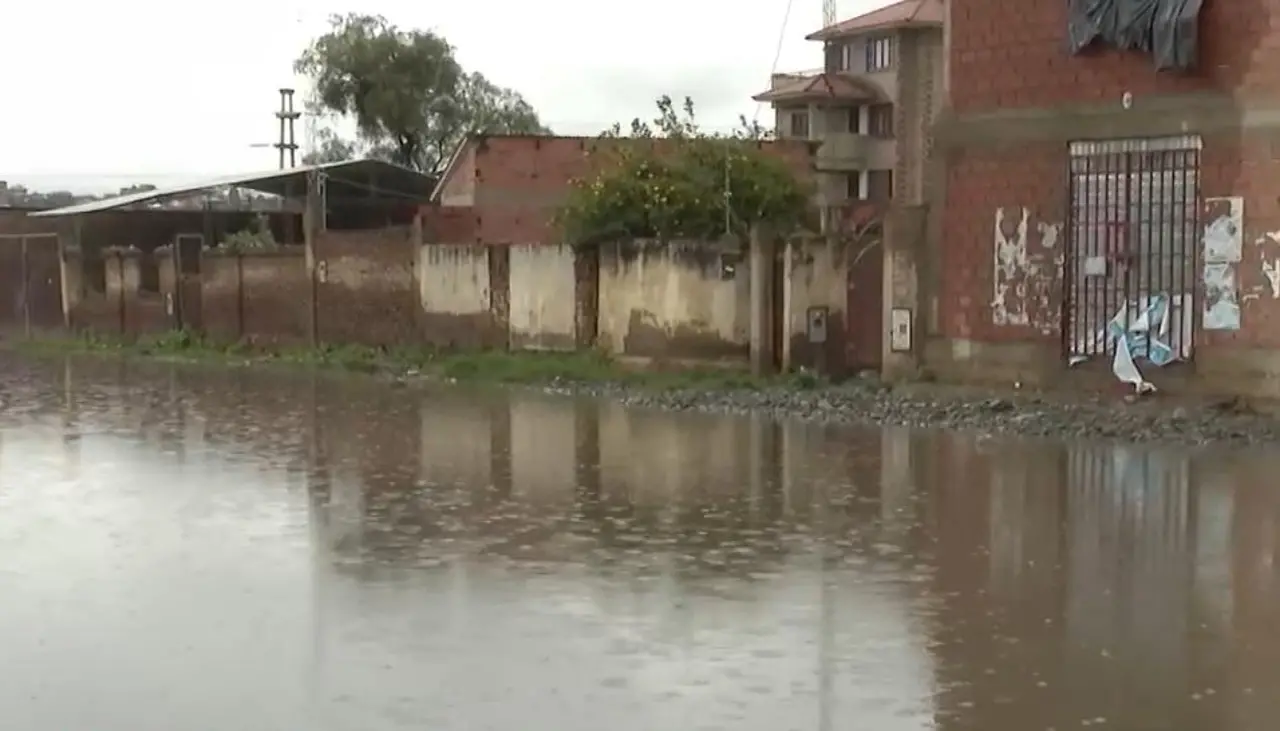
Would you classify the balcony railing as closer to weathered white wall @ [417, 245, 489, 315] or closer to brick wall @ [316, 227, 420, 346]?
brick wall @ [316, 227, 420, 346]

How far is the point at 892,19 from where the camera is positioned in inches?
2687

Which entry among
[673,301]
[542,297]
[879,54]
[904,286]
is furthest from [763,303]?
[879,54]

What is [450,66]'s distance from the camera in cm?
6406

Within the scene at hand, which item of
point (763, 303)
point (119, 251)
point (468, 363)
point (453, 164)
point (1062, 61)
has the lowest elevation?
point (468, 363)

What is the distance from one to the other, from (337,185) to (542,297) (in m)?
19.9

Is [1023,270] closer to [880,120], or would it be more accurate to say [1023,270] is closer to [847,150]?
[847,150]

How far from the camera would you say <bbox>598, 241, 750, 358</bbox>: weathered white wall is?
81.4ft

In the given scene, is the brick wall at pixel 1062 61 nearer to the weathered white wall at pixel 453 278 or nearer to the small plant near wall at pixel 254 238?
the weathered white wall at pixel 453 278

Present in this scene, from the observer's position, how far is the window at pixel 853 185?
69.4 metres

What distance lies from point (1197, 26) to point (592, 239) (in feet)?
36.8

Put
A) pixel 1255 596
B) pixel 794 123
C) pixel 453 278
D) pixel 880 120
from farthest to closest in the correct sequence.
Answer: pixel 794 123 < pixel 880 120 < pixel 453 278 < pixel 1255 596

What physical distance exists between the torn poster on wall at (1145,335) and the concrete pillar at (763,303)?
531 centimetres

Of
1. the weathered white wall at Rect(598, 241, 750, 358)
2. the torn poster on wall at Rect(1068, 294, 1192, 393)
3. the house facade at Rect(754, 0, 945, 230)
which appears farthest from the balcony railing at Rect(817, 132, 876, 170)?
the torn poster on wall at Rect(1068, 294, 1192, 393)

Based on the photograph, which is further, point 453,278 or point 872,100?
point 872,100
